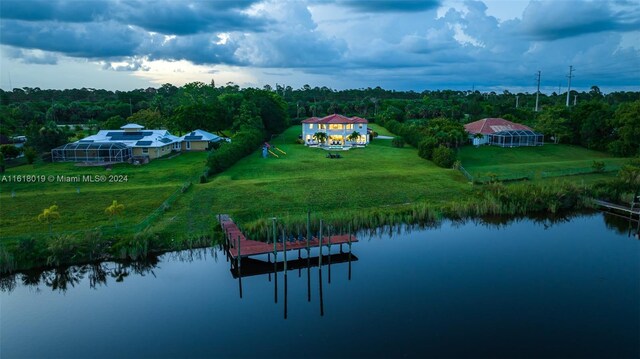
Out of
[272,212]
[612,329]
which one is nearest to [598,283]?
[612,329]

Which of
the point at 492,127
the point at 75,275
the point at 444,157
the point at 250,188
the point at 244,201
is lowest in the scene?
the point at 75,275

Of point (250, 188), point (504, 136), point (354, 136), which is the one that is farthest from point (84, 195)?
point (504, 136)

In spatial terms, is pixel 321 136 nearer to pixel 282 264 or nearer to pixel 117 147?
pixel 117 147

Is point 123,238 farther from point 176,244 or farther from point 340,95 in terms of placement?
point 340,95

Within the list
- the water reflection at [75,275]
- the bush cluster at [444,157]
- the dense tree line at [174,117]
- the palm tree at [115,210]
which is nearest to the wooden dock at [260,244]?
the water reflection at [75,275]

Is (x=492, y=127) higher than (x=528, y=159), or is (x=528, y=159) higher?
(x=492, y=127)

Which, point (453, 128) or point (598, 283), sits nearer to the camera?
point (598, 283)

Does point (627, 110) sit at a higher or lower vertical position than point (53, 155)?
higher
